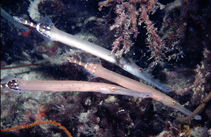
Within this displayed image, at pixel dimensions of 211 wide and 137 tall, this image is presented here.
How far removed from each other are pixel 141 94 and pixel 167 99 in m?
0.90

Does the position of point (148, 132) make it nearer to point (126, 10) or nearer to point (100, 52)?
point (100, 52)

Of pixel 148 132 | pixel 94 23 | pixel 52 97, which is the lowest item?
pixel 148 132

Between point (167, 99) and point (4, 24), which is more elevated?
point (4, 24)

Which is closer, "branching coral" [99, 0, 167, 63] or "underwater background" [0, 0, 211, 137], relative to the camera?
"branching coral" [99, 0, 167, 63]

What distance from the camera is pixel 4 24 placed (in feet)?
22.5

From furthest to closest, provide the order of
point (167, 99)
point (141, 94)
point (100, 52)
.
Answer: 1. point (100, 52)
2. point (167, 99)
3. point (141, 94)

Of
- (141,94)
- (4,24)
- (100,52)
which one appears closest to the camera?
(141,94)

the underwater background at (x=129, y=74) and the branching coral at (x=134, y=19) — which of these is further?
the underwater background at (x=129, y=74)

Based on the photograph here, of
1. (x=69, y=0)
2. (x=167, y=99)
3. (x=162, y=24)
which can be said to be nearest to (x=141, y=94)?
(x=167, y=99)

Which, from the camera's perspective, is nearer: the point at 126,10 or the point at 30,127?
the point at 126,10

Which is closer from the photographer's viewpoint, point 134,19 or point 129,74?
point 134,19

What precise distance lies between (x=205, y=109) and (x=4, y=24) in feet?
29.9

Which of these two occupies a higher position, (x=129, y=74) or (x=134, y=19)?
(x=134, y=19)

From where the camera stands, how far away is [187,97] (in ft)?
14.3
